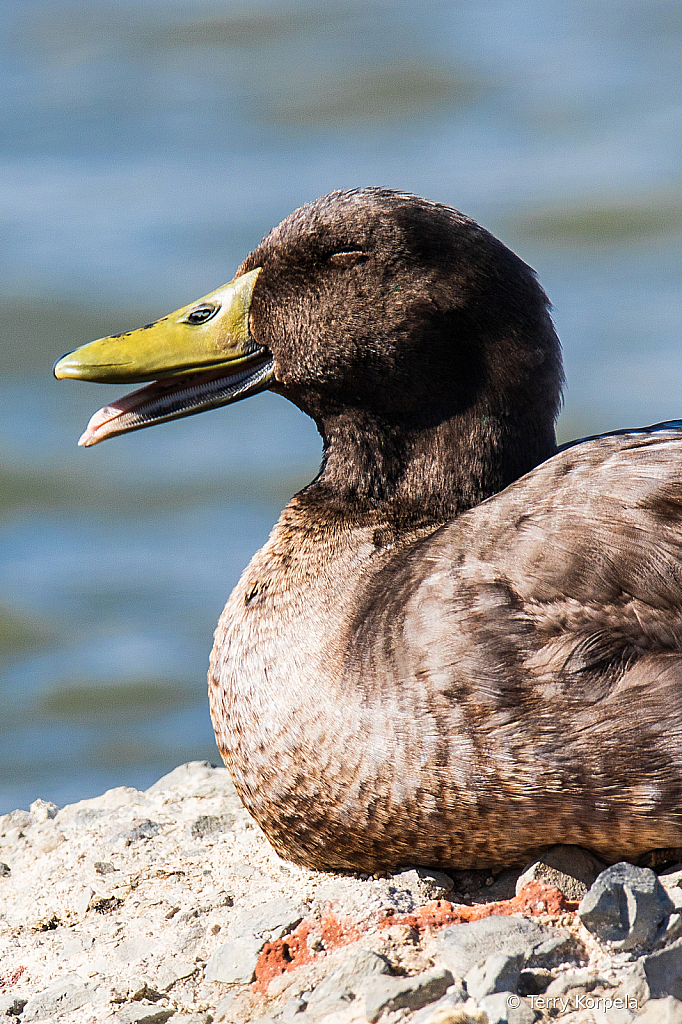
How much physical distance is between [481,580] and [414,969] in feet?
3.19

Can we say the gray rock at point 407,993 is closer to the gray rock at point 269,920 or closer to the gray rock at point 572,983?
the gray rock at point 572,983

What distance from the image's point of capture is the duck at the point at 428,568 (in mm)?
3320

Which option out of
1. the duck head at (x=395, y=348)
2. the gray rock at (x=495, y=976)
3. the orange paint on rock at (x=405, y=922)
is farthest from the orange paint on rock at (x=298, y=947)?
the duck head at (x=395, y=348)

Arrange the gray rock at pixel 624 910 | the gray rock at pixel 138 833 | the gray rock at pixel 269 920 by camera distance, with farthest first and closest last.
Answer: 1. the gray rock at pixel 138 833
2. the gray rock at pixel 269 920
3. the gray rock at pixel 624 910

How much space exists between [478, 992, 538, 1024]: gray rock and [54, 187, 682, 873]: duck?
0.61 meters

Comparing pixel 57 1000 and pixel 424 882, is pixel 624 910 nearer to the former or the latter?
pixel 424 882

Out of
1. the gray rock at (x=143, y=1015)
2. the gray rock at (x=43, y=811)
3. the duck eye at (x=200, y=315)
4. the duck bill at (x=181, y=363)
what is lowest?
the gray rock at (x=143, y=1015)

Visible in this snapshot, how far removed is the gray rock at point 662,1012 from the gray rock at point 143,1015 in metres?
1.20

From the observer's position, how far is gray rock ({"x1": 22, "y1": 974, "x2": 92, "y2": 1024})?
3.43m

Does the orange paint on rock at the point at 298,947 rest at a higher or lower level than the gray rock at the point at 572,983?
higher

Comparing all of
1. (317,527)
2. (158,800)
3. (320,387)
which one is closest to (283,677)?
(317,527)

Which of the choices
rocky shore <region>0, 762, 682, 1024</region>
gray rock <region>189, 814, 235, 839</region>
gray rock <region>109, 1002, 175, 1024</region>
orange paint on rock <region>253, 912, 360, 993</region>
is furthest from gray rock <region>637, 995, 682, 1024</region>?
gray rock <region>189, 814, 235, 839</region>

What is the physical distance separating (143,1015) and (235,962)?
25 centimetres

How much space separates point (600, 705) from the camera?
3.29m
